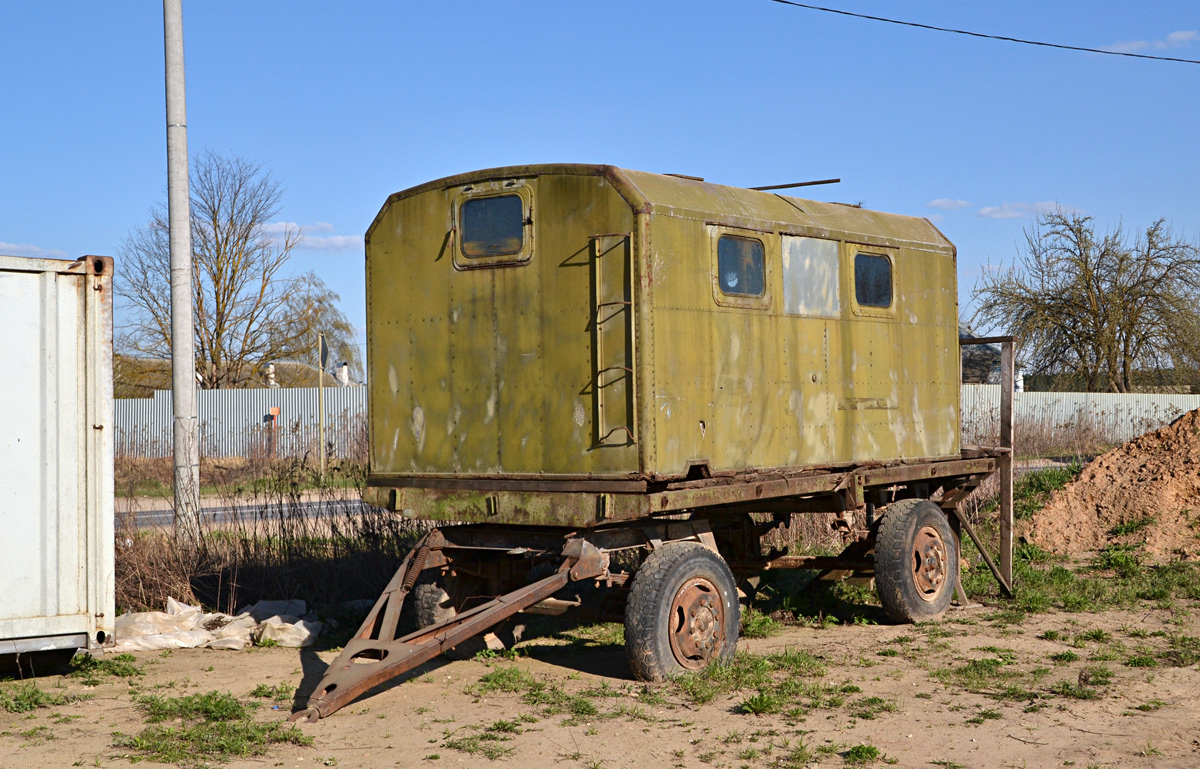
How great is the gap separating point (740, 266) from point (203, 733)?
4422 millimetres

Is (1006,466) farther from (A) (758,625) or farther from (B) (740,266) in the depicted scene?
(B) (740,266)

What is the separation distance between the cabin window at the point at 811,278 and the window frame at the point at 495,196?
195 centimetres

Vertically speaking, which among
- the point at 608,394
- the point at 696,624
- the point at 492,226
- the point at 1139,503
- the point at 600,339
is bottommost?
the point at 696,624

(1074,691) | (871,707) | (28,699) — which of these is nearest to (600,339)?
(871,707)

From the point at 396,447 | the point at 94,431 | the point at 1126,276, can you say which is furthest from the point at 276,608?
the point at 1126,276

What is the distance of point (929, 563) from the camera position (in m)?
9.35

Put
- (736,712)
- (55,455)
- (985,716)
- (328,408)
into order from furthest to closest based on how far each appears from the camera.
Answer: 1. (328,408)
2. (55,455)
3. (736,712)
4. (985,716)

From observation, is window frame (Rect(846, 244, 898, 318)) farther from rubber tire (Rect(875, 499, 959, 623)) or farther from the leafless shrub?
the leafless shrub

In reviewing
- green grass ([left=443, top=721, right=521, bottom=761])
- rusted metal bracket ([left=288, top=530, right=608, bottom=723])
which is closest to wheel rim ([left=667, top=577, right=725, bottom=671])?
rusted metal bracket ([left=288, top=530, right=608, bottom=723])

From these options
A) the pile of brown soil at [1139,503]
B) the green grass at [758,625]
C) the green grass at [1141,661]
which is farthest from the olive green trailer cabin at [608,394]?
the pile of brown soil at [1139,503]

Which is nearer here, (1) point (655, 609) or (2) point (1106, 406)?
(1) point (655, 609)

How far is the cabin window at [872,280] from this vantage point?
8758 millimetres

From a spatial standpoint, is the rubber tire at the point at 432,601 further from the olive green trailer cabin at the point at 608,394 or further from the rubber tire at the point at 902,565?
the rubber tire at the point at 902,565

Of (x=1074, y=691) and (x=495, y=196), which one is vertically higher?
(x=495, y=196)
